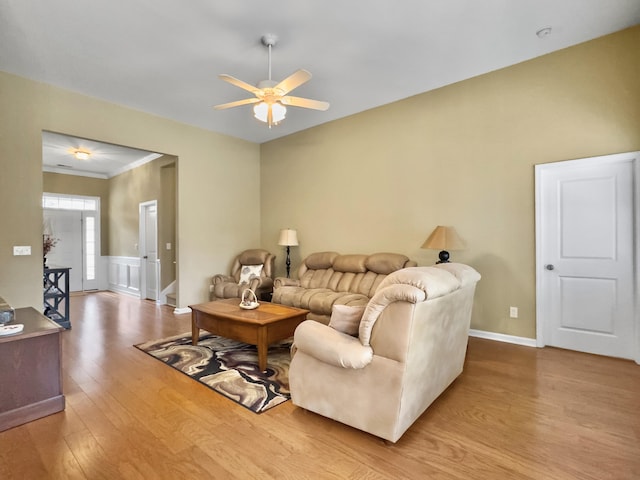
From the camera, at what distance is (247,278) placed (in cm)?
541

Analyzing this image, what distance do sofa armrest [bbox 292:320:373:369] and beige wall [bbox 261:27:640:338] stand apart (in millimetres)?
2636

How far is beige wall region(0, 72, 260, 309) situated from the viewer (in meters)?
3.74

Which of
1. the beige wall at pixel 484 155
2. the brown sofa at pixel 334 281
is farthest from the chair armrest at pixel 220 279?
the beige wall at pixel 484 155

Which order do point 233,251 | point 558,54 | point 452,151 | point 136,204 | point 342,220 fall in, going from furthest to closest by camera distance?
1. point 136,204
2. point 233,251
3. point 342,220
4. point 452,151
5. point 558,54

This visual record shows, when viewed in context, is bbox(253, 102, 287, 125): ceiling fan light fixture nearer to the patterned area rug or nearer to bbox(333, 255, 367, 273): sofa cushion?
bbox(333, 255, 367, 273): sofa cushion

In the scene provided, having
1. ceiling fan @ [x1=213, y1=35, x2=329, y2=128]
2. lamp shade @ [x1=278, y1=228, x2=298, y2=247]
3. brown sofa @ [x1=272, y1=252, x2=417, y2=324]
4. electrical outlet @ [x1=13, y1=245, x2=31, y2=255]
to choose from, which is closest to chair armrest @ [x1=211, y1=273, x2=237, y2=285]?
lamp shade @ [x1=278, y1=228, x2=298, y2=247]

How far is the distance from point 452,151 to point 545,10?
1600 millimetres

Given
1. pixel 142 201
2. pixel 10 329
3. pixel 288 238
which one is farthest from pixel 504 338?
pixel 142 201

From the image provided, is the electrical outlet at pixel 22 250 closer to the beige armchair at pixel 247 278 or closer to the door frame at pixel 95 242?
the beige armchair at pixel 247 278

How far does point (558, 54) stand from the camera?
3.43 meters

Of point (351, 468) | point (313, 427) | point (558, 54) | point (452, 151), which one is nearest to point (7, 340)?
point (313, 427)

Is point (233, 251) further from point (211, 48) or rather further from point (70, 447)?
point (70, 447)

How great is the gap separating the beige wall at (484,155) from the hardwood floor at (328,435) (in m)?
1.33

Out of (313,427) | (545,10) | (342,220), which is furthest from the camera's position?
(342,220)
